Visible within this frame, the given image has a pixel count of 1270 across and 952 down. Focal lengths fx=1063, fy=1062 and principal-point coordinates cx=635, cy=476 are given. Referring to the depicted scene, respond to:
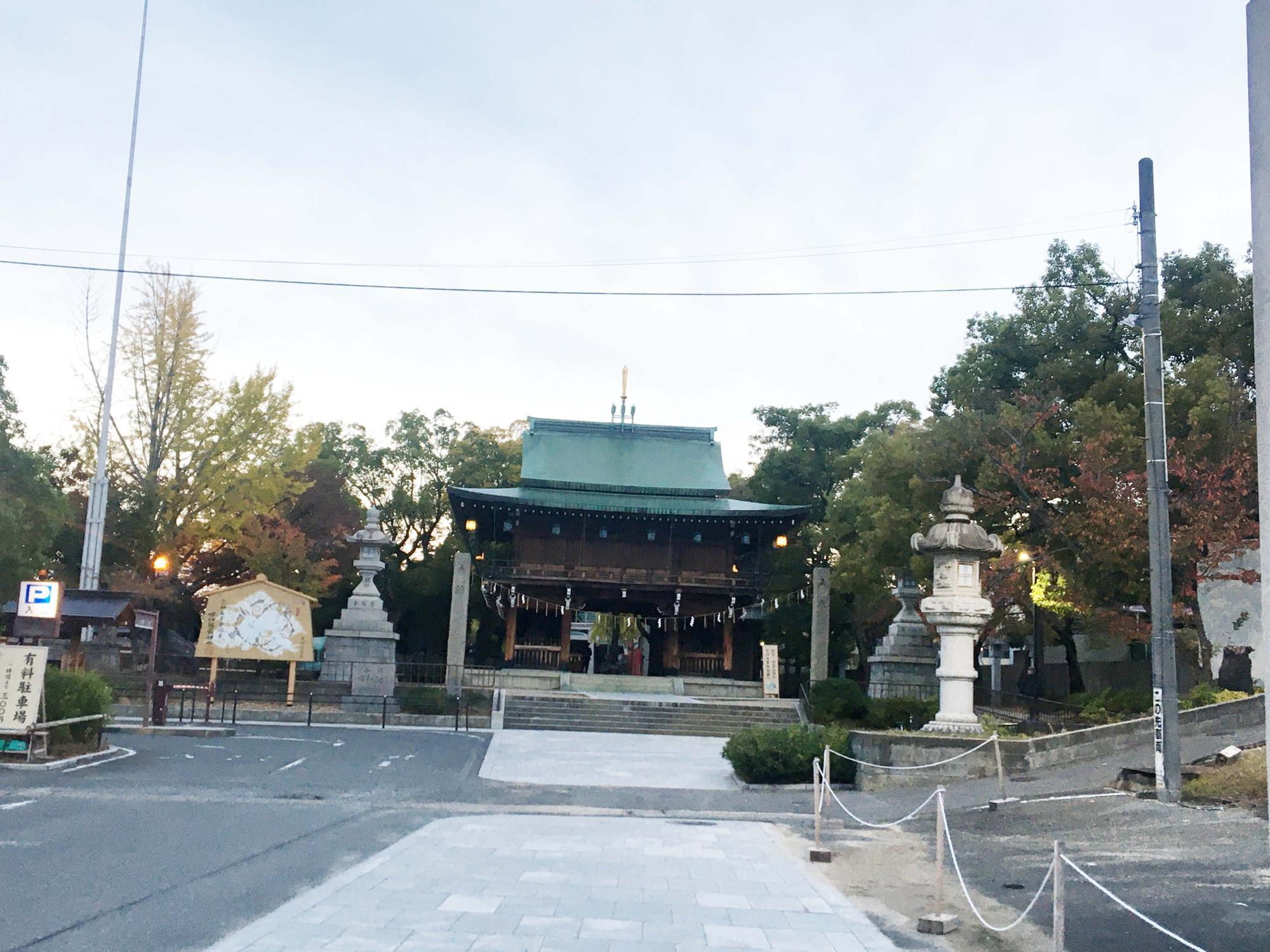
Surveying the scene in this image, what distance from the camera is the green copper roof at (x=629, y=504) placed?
3603 cm

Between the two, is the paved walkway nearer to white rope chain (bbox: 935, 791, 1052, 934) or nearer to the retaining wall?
the retaining wall

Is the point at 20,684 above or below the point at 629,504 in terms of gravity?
below

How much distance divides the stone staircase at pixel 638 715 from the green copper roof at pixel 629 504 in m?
9.09

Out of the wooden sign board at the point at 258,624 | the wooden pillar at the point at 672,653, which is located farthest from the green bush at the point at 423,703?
the wooden pillar at the point at 672,653

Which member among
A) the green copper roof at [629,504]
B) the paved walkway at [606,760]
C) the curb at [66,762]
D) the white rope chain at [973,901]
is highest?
the green copper roof at [629,504]

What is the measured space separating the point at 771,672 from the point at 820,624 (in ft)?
6.64

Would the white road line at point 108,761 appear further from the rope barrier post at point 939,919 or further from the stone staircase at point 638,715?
the rope barrier post at point 939,919

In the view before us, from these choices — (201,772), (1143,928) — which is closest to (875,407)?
(201,772)

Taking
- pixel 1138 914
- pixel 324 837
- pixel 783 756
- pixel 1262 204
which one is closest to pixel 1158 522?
pixel 783 756

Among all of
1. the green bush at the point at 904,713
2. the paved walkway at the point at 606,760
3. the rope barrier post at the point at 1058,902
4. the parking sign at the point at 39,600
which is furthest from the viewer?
the green bush at the point at 904,713

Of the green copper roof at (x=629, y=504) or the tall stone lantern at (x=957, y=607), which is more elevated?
the green copper roof at (x=629, y=504)

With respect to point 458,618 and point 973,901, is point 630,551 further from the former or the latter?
point 973,901

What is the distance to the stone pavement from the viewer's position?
6855 mm

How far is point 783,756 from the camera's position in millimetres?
16906
